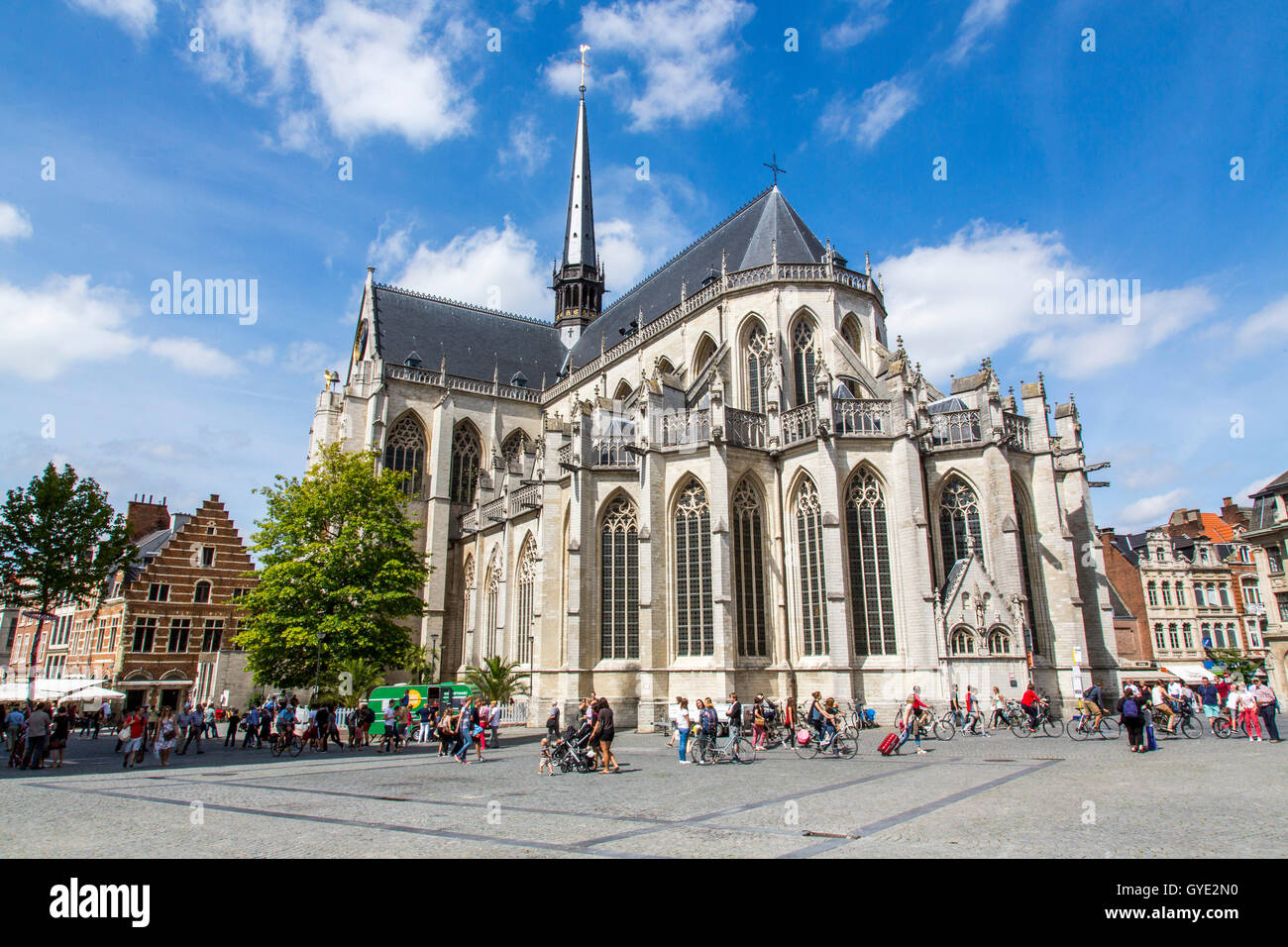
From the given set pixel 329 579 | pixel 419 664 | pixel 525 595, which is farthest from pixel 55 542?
pixel 525 595

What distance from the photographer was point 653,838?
7.49 m

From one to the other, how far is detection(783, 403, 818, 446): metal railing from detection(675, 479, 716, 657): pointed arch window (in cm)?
342

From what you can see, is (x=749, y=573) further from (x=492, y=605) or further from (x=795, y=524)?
(x=492, y=605)

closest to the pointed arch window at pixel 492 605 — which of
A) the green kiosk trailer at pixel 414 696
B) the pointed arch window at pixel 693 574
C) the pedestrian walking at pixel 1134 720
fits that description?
the green kiosk trailer at pixel 414 696

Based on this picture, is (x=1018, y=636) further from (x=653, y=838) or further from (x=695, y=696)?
(x=653, y=838)

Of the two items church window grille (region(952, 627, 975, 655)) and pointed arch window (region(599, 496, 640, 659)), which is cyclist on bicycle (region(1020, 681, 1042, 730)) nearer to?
church window grille (region(952, 627, 975, 655))

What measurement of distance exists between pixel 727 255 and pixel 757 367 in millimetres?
6837

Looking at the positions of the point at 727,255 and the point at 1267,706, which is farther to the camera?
the point at 727,255

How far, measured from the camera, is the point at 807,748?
56.0 ft

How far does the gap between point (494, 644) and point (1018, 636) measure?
20.3m

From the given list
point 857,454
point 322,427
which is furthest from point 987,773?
point 322,427

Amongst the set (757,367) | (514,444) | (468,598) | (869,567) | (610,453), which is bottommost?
(869,567)

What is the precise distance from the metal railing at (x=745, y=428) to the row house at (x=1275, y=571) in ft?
88.3

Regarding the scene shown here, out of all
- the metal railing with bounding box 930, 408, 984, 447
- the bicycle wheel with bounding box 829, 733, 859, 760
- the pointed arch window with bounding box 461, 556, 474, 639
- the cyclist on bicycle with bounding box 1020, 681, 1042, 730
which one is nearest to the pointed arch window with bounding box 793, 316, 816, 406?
the metal railing with bounding box 930, 408, 984, 447
